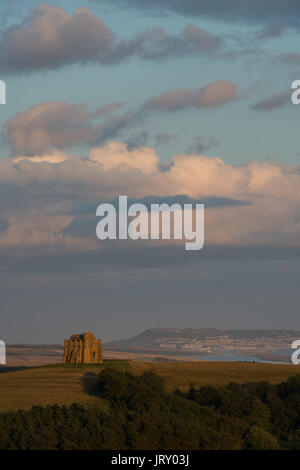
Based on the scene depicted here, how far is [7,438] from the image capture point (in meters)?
73.1

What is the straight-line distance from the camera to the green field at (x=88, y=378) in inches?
3794

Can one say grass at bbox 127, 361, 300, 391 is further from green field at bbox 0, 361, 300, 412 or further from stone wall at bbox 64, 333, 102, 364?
stone wall at bbox 64, 333, 102, 364

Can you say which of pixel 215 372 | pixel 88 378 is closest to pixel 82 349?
pixel 88 378

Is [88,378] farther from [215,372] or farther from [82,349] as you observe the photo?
[215,372]

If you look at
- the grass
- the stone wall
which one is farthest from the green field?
the stone wall

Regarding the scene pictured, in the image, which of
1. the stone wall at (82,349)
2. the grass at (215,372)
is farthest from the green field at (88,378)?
the stone wall at (82,349)

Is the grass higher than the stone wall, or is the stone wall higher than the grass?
the stone wall

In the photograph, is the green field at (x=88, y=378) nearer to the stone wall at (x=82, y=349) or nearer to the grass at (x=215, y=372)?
the grass at (x=215, y=372)

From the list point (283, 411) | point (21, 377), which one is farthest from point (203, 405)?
point (21, 377)

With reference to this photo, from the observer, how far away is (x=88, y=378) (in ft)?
349

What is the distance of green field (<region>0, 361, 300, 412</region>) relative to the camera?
3794 inches

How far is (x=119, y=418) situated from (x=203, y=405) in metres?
15.3
